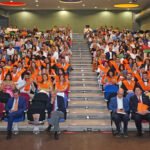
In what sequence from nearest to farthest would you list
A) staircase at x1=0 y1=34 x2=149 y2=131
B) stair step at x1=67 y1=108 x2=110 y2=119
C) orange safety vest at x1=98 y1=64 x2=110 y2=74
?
staircase at x1=0 y1=34 x2=149 y2=131 < stair step at x1=67 y1=108 x2=110 y2=119 < orange safety vest at x1=98 y1=64 x2=110 y2=74

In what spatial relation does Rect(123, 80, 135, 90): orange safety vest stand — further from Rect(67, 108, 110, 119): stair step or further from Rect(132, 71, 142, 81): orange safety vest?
Rect(67, 108, 110, 119): stair step

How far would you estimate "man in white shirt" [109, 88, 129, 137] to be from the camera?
24.0ft

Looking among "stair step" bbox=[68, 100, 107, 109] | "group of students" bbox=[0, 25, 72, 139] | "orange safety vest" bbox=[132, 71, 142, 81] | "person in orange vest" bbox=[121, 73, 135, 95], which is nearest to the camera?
"group of students" bbox=[0, 25, 72, 139]

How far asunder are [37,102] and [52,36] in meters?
9.31

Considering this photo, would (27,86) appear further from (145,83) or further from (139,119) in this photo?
(139,119)

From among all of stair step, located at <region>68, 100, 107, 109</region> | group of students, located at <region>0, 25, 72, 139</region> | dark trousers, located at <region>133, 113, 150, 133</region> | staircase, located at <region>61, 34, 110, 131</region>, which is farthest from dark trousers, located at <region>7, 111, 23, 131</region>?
dark trousers, located at <region>133, 113, 150, 133</region>

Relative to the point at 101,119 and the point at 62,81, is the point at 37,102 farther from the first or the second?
the point at 101,119

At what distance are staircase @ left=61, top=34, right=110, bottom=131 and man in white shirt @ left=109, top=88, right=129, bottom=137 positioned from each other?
0.51 m

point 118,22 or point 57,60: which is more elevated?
point 118,22

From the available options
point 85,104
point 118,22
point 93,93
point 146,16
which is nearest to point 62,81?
point 85,104

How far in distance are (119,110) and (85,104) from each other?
5.96 feet

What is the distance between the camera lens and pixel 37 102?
7895mm

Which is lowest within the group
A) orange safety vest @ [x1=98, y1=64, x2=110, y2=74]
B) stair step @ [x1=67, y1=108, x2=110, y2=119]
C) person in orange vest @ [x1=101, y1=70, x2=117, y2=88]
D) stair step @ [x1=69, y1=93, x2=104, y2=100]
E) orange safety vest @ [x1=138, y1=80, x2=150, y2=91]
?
stair step @ [x1=67, y1=108, x2=110, y2=119]

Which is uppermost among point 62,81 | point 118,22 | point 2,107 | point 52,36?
point 118,22
